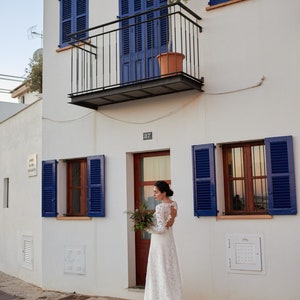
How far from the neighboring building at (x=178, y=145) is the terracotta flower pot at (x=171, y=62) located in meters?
0.16

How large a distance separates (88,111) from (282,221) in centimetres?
455

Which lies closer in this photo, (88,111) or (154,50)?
(154,50)

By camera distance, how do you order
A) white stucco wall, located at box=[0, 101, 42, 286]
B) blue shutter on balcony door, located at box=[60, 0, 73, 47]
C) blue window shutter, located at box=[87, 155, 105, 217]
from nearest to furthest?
1. blue window shutter, located at box=[87, 155, 105, 217]
2. blue shutter on balcony door, located at box=[60, 0, 73, 47]
3. white stucco wall, located at box=[0, 101, 42, 286]

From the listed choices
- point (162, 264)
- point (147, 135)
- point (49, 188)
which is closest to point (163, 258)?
point (162, 264)

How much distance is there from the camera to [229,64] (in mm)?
8000

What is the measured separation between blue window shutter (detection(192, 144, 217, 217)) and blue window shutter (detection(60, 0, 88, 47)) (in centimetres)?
386

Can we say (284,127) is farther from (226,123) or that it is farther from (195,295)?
(195,295)

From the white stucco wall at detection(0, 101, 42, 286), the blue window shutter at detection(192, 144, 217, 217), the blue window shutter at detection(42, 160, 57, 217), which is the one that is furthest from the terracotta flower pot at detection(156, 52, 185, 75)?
the white stucco wall at detection(0, 101, 42, 286)

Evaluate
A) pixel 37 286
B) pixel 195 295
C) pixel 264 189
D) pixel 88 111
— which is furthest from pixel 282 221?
pixel 37 286

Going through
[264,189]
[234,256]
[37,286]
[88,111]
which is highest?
[88,111]

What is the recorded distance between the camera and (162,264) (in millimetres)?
6969

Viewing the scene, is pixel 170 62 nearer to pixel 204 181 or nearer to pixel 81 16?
pixel 204 181

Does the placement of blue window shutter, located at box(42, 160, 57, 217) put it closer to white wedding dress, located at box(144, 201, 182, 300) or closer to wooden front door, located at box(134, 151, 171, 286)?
wooden front door, located at box(134, 151, 171, 286)

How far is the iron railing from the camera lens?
331 inches
